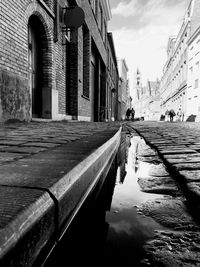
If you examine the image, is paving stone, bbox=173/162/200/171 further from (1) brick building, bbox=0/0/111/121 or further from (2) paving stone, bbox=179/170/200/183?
(1) brick building, bbox=0/0/111/121

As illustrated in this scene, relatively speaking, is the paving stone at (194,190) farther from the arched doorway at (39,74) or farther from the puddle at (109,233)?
the arched doorway at (39,74)

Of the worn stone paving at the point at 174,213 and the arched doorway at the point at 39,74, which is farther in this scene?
the arched doorway at the point at 39,74

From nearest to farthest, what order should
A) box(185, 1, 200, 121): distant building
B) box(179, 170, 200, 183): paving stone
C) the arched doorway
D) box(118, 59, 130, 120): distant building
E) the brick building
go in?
box(179, 170, 200, 183): paving stone
the brick building
the arched doorway
box(185, 1, 200, 121): distant building
box(118, 59, 130, 120): distant building

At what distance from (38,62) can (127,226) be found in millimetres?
7831

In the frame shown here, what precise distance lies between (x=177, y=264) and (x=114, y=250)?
23cm

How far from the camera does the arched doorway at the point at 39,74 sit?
8.03m

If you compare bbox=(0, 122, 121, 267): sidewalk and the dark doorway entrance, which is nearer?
bbox=(0, 122, 121, 267): sidewalk

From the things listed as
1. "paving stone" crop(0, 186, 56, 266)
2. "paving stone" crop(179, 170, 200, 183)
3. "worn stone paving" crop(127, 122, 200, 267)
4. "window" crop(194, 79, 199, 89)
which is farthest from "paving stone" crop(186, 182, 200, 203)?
"window" crop(194, 79, 199, 89)

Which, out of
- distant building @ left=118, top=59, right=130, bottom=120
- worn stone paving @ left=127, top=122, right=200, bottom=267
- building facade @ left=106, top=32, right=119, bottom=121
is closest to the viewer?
worn stone paving @ left=127, top=122, right=200, bottom=267

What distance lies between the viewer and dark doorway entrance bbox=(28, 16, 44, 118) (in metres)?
7.85

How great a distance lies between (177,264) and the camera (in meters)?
0.79

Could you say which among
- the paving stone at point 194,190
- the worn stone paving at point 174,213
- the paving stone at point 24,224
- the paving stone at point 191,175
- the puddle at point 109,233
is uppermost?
the paving stone at point 24,224

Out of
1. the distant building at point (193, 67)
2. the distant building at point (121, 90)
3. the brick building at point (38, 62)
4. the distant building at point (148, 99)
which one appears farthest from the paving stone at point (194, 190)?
the distant building at point (148, 99)

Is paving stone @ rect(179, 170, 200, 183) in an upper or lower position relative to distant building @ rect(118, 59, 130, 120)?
lower
